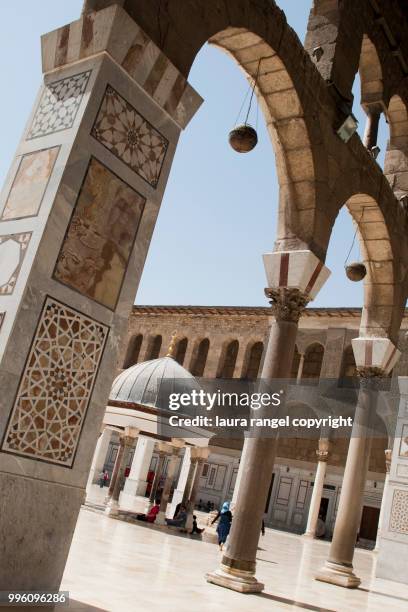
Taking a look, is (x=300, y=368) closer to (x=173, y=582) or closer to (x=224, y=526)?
(x=224, y=526)

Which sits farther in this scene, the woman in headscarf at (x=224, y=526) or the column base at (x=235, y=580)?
the woman in headscarf at (x=224, y=526)

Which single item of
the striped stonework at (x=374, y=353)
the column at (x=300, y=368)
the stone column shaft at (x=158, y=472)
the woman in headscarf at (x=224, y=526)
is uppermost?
the column at (x=300, y=368)

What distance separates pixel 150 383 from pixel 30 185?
10442 mm

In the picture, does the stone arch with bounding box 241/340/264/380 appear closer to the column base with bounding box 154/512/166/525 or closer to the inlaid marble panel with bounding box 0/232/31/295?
the column base with bounding box 154/512/166/525

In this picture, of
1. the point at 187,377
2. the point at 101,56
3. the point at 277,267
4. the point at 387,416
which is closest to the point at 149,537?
the point at 187,377

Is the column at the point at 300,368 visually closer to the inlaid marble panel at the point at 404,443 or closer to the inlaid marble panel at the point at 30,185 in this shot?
the inlaid marble panel at the point at 404,443

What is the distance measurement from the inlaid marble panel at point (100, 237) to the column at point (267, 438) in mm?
2904

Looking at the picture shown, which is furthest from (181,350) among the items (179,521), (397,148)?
(397,148)

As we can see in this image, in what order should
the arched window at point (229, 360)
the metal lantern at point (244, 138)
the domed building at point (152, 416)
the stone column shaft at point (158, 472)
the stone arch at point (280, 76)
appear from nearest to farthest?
the stone arch at point (280, 76)
the metal lantern at point (244, 138)
the domed building at point (152, 416)
the stone column shaft at point (158, 472)
the arched window at point (229, 360)

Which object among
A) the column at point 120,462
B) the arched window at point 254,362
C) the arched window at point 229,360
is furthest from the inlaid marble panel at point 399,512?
the arched window at point 229,360

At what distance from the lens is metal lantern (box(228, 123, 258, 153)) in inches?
234

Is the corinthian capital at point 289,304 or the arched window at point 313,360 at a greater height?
the arched window at point 313,360

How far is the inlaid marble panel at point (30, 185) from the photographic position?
3570 mm

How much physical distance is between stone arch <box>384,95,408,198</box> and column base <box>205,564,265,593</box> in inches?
242
